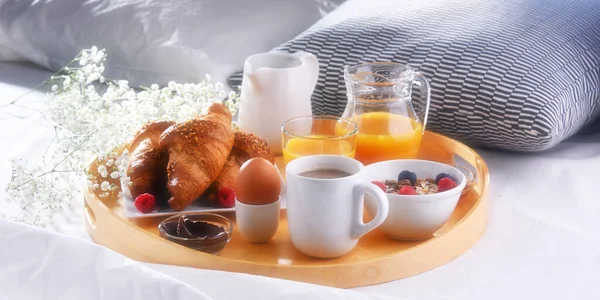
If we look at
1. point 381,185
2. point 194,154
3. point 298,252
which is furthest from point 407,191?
point 194,154

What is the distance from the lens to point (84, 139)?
3.20 feet

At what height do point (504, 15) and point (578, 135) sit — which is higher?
point (504, 15)

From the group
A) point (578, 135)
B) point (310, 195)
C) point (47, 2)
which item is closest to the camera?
point (310, 195)

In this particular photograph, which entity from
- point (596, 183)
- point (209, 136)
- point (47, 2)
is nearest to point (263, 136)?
point (209, 136)

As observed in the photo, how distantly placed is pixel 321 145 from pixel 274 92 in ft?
0.53

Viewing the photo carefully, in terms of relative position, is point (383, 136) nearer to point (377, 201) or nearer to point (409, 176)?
point (409, 176)

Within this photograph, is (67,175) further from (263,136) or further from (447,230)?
(447,230)

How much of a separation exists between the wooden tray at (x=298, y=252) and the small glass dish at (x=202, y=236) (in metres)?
0.01

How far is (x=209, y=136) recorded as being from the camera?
0.92 meters

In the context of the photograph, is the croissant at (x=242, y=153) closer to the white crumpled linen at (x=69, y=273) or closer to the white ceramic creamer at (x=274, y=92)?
the white ceramic creamer at (x=274, y=92)

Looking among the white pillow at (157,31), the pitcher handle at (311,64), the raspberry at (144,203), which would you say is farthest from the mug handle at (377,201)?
the white pillow at (157,31)

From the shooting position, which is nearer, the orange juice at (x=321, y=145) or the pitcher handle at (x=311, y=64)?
the orange juice at (x=321, y=145)

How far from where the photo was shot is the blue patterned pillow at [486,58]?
1.09 metres

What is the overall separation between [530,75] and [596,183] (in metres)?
0.18
